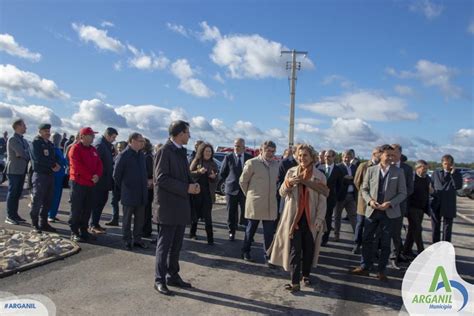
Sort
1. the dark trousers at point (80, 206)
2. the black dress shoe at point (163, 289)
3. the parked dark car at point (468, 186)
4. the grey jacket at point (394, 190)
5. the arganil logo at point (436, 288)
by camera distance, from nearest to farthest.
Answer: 1. the arganil logo at point (436, 288)
2. the black dress shoe at point (163, 289)
3. the grey jacket at point (394, 190)
4. the dark trousers at point (80, 206)
5. the parked dark car at point (468, 186)

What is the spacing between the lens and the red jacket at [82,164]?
Answer: 23.2ft

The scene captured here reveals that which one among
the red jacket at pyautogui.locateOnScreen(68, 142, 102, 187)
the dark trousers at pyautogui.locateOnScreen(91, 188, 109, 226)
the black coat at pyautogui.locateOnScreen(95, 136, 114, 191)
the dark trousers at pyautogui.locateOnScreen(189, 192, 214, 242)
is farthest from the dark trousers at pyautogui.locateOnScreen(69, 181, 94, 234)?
the dark trousers at pyautogui.locateOnScreen(189, 192, 214, 242)

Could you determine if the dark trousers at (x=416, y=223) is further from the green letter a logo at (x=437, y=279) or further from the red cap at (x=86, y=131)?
the red cap at (x=86, y=131)

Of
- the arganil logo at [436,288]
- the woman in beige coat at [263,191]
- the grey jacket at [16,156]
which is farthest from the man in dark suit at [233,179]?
the grey jacket at [16,156]

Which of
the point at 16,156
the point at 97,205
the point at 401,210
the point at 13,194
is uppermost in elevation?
the point at 16,156

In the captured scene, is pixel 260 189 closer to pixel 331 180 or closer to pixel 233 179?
pixel 233 179

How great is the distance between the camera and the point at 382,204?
233 inches

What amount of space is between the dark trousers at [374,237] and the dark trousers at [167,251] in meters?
2.81

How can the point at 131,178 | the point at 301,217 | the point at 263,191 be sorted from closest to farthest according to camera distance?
the point at 301,217 < the point at 263,191 < the point at 131,178

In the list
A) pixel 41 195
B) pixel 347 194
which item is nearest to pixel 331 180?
pixel 347 194

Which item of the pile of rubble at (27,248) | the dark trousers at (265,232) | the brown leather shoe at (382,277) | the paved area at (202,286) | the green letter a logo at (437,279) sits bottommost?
the paved area at (202,286)

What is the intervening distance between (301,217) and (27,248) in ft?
13.5

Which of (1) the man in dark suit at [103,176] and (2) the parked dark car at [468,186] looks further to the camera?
(2) the parked dark car at [468,186]

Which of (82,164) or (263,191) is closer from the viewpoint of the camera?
(263,191)
